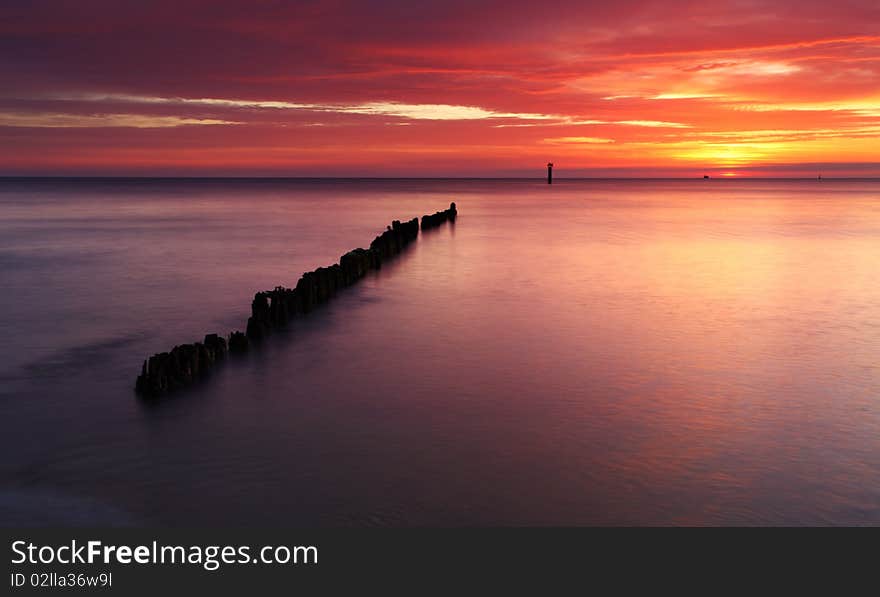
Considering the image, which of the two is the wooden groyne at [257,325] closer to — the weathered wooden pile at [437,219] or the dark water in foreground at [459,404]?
the dark water in foreground at [459,404]

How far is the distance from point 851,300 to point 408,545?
1481 centimetres

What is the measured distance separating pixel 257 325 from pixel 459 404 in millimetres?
4571

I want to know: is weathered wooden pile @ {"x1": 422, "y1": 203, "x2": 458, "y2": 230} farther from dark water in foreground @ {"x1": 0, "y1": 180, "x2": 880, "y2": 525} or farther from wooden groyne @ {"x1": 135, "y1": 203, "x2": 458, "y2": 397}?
dark water in foreground @ {"x1": 0, "y1": 180, "x2": 880, "y2": 525}

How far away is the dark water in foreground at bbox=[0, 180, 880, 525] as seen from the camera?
268 inches

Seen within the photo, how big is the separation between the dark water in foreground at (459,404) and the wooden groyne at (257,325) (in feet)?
1.00

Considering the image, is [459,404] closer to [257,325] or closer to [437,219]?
[257,325]

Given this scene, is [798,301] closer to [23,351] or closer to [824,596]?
[824,596]

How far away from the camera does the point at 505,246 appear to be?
30812 millimetres

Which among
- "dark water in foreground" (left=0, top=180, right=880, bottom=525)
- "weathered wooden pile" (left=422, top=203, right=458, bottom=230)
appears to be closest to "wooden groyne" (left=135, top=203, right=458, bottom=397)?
"dark water in foreground" (left=0, top=180, right=880, bottom=525)

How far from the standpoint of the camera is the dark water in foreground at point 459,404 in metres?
6.80

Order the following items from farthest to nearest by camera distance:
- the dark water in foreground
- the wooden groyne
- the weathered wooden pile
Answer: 1. the weathered wooden pile
2. the wooden groyne
3. the dark water in foreground

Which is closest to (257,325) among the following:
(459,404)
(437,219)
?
(459,404)

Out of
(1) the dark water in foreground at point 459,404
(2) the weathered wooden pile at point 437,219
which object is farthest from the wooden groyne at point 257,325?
(2) the weathered wooden pile at point 437,219

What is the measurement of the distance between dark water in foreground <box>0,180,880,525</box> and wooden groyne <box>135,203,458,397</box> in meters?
0.31
